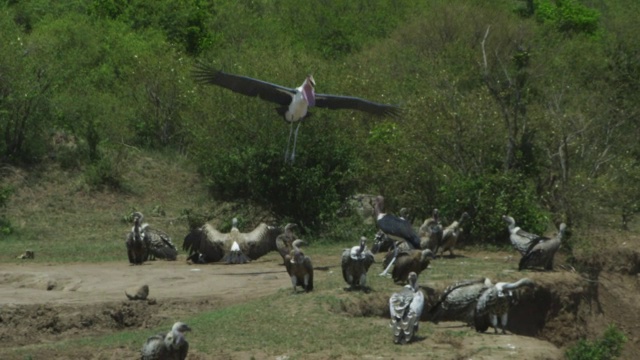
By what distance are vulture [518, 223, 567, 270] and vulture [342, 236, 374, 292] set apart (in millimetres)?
4180

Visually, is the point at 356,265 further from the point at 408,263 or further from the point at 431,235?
the point at 431,235

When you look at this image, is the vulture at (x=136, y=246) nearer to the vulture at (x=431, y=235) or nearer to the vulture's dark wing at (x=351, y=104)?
the vulture's dark wing at (x=351, y=104)

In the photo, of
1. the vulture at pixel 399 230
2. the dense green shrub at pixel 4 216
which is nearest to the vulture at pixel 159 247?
the vulture at pixel 399 230

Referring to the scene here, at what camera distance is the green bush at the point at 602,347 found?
20.2 metres

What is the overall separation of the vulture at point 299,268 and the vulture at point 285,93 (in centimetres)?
646

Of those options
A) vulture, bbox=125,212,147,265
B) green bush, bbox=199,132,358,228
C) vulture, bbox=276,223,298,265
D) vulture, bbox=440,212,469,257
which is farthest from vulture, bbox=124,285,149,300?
green bush, bbox=199,132,358,228

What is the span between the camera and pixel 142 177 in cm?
3572

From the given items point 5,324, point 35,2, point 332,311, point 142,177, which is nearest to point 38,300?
point 5,324

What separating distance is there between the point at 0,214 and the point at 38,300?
11680mm

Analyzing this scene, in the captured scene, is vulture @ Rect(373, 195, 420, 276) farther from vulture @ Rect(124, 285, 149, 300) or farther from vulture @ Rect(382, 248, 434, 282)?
vulture @ Rect(124, 285, 149, 300)

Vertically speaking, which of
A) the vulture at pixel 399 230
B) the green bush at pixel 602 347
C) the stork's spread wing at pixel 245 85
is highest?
the stork's spread wing at pixel 245 85

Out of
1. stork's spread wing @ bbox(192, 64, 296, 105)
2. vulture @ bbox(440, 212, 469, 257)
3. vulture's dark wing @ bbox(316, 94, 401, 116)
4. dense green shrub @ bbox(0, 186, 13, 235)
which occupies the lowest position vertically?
dense green shrub @ bbox(0, 186, 13, 235)

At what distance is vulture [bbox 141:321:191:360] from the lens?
47.7ft

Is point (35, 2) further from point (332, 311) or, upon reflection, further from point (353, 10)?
point (332, 311)
